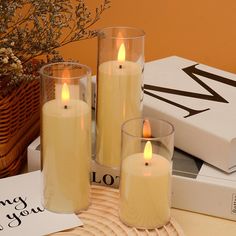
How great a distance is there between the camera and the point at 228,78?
0.99 m

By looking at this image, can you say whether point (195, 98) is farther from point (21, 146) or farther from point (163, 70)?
point (21, 146)

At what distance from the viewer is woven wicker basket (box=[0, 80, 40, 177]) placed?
2.68 feet

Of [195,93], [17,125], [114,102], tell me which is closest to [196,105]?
[195,93]

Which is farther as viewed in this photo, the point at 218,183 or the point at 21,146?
the point at 21,146

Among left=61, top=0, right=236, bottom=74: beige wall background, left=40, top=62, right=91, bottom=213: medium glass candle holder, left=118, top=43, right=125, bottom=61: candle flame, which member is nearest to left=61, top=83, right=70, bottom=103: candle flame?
left=40, top=62, right=91, bottom=213: medium glass candle holder

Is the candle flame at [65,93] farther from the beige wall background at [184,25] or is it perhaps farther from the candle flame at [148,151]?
the beige wall background at [184,25]

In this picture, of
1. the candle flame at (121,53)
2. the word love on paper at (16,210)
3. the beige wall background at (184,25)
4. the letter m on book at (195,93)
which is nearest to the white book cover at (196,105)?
the letter m on book at (195,93)

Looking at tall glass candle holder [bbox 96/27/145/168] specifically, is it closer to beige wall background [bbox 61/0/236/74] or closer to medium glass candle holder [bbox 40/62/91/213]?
medium glass candle holder [bbox 40/62/91/213]

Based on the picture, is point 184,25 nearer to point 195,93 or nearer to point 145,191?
point 195,93

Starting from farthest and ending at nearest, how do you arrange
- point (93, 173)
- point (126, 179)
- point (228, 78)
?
point (228, 78), point (93, 173), point (126, 179)

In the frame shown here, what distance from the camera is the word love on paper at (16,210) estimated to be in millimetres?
745

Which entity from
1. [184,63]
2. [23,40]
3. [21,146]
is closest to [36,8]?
[23,40]

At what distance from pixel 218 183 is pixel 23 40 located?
0.33 meters

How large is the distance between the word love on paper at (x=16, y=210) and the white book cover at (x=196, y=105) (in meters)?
0.24
